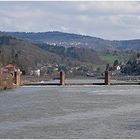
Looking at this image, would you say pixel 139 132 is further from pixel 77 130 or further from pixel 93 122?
pixel 93 122

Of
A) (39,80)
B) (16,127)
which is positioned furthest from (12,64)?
(16,127)

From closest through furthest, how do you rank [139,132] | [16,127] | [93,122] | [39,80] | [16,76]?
[139,132] < [16,127] < [93,122] < [16,76] < [39,80]

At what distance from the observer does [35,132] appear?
30484mm

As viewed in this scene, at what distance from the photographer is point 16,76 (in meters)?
117

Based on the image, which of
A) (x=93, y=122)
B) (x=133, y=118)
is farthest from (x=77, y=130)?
(x=133, y=118)

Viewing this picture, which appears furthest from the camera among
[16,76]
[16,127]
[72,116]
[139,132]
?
[16,76]

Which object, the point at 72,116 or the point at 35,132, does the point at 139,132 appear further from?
the point at 72,116

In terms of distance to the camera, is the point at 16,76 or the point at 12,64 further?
the point at 12,64

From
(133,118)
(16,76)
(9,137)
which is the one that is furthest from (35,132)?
(16,76)

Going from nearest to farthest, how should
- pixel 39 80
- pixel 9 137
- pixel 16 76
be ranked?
1. pixel 9 137
2. pixel 16 76
3. pixel 39 80

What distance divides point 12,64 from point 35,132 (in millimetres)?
137446

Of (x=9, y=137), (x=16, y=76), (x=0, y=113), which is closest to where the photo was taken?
(x=9, y=137)

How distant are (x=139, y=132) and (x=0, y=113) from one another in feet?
52.8

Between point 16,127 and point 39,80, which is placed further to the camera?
point 39,80
